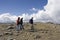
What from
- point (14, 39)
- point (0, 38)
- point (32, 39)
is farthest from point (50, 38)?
point (0, 38)

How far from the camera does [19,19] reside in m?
34.2

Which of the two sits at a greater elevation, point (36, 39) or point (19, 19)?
point (19, 19)

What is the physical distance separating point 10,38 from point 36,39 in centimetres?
359

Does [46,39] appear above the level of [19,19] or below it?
below

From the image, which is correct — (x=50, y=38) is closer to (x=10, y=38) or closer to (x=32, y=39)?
(x=32, y=39)

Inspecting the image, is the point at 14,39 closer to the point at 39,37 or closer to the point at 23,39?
the point at 23,39

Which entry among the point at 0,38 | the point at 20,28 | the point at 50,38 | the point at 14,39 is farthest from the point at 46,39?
the point at 20,28

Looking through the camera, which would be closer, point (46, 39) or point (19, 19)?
point (46, 39)

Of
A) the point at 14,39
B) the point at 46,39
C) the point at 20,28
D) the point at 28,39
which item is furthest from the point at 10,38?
the point at 20,28

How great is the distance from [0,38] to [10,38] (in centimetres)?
159

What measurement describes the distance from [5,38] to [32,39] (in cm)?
389

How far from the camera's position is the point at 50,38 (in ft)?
84.8

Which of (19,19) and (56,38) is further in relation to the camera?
(19,19)

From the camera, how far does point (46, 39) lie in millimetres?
25328
